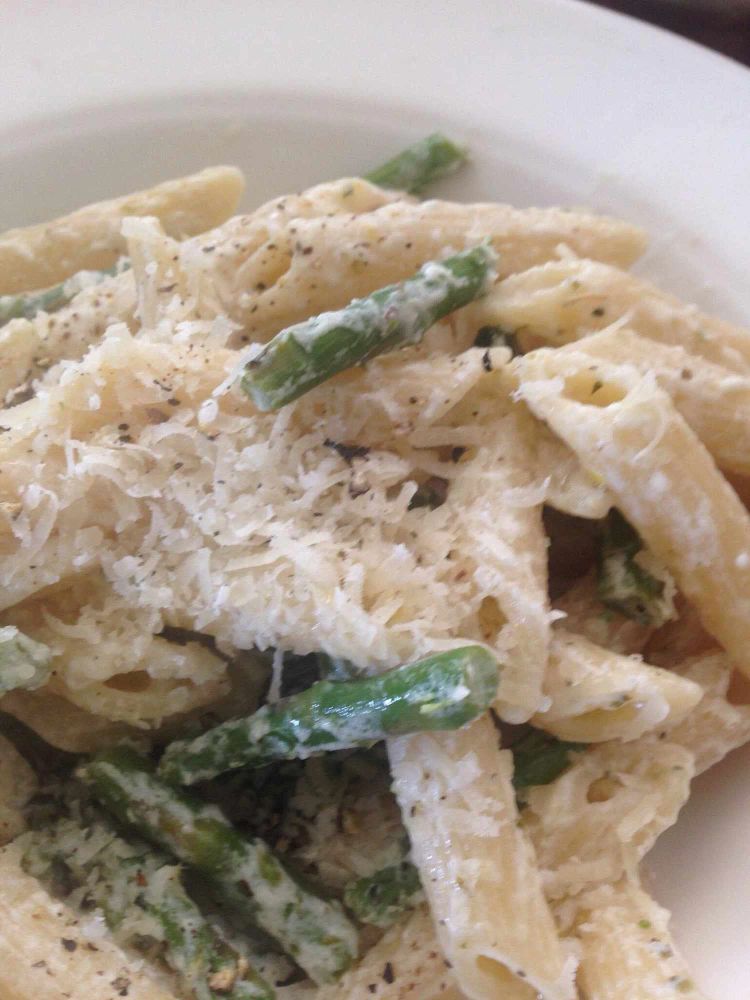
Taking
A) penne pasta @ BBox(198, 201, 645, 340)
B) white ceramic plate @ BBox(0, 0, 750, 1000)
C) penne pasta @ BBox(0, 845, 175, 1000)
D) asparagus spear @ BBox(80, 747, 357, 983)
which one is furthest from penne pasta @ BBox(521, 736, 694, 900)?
white ceramic plate @ BBox(0, 0, 750, 1000)

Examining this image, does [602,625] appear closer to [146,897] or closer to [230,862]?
[230,862]

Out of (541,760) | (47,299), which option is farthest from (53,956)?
(47,299)

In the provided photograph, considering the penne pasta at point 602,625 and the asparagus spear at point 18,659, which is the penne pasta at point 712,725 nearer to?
the penne pasta at point 602,625

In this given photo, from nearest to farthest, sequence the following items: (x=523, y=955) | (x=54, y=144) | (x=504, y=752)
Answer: (x=523, y=955)
(x=504, y=752)
(x=54, y=144)

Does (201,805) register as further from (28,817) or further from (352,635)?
(352,635)

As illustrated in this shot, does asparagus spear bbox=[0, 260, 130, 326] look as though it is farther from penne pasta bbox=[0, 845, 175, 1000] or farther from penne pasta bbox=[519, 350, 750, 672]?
penne pasta bbox=[0, 845, 175, 1000]

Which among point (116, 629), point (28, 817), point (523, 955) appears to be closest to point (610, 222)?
point (116, 629)
